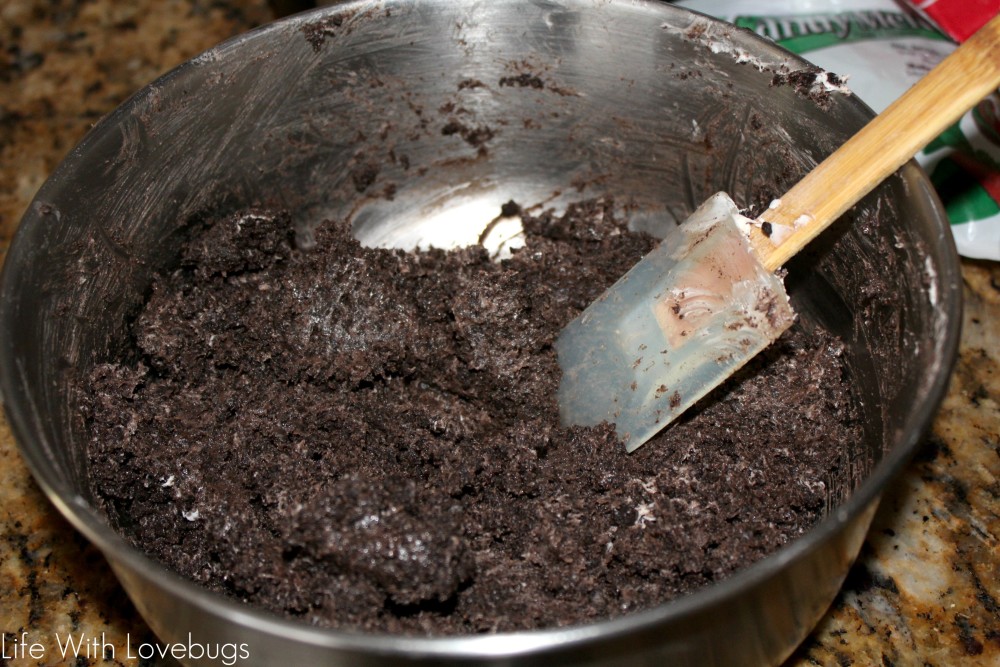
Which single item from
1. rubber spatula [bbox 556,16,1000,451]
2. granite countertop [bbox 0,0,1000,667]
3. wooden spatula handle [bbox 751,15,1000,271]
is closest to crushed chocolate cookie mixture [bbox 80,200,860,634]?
rubber spatula [bbox 556,16,1000,451]

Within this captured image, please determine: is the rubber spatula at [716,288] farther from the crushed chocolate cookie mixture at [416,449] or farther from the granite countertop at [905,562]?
the granite countertop at [905,562]

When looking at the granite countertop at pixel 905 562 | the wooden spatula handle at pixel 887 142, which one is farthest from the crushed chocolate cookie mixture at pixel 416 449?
the wooden spatula handle at pixel 887 142

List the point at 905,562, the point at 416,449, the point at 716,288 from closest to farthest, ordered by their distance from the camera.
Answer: the point at 716,288
the point at 416,449
the point at 905,562

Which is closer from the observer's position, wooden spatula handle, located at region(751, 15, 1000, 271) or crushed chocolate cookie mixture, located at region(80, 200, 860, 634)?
wooden spatula handle, located at region(751, 15, 1000, 271)

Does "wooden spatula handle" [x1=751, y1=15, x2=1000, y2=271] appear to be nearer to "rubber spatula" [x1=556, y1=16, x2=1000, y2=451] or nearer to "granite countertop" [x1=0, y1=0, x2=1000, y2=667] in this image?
"rubber spatula" [x1=556, y1=16, x2=1000, y2=451]

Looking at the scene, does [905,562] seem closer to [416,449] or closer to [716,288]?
[716,288]

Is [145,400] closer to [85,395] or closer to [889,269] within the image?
[85,395]

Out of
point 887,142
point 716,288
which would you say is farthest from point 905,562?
point 887,142

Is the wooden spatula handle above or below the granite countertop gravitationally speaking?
above
